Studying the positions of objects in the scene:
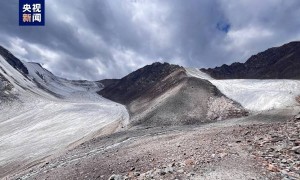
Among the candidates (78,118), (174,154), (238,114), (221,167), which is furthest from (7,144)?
(221,167)

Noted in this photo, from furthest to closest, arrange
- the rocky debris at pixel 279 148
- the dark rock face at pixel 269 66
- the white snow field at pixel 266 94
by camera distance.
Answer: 1. the dark rock face at pixel 269 66
2. the white snow field at pixel 266 94
3. the rocky debris at pixel 279 148

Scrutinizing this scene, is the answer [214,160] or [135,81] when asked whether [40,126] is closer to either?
[214,160]

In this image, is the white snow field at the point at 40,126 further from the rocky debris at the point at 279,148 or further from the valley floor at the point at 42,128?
the rocky debris at the point at 279,148

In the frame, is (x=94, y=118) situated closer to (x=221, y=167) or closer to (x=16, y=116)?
(x=16, y=116)

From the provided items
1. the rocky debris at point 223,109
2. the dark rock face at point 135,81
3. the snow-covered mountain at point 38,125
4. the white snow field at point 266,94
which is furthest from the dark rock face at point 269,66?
the snow-covered mountain at point 38,125

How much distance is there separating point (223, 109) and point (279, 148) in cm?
3614

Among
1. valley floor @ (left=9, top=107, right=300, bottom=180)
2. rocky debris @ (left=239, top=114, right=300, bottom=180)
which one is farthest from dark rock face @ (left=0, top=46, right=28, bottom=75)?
rocky debris @ (left=239, top=114, right=300, bottom=180)

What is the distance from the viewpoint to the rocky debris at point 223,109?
49.3 m

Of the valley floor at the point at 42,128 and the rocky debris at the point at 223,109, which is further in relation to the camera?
the rocky debris at the point at 223,109

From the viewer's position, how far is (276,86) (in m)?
63.8

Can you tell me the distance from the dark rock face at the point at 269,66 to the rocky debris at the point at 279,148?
68.7 metres

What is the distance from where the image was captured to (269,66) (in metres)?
112

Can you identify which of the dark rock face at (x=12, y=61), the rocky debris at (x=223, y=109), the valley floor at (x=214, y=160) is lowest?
the valley floor at (x=214, y=160)

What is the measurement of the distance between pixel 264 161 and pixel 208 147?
191 inches
